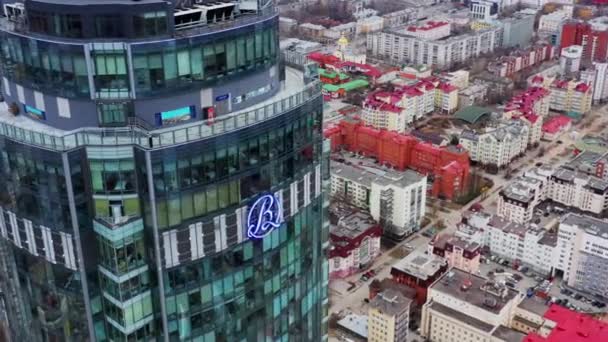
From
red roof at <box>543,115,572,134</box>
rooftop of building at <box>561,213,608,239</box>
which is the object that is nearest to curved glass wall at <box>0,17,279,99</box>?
rooftop of building at <box>561,213,608,239</box>

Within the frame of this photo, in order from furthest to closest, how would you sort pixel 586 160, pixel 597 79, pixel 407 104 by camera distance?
pixel 597 79, pixel 407 104, pixel 586 160

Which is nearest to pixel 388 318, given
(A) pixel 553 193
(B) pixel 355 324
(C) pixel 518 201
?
(B) pixel 355 324

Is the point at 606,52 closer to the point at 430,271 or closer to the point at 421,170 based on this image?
the point at 421,170

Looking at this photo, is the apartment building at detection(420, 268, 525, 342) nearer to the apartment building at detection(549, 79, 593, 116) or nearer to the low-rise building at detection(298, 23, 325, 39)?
the apartment building at detection(549, 79, 593, 116)

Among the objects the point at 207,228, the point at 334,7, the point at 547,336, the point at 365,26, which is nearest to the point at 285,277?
the point at 207,228

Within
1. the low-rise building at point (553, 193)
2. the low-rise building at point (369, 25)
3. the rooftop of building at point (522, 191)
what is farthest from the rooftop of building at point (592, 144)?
the low-rise building at point (369, 25)

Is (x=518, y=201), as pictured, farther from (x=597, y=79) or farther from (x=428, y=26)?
(x=428, y=26)

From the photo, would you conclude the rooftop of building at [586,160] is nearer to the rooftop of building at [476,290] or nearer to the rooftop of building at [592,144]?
the rooftop of building at [592,144]
